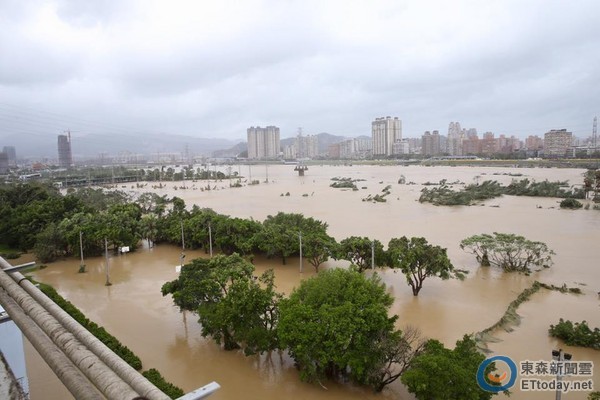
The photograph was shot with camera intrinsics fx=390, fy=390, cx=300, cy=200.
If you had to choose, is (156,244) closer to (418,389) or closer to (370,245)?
(370,245)

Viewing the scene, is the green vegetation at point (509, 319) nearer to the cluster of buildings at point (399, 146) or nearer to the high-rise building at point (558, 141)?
the cluster of buildings at point (399, 146)

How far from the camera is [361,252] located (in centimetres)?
1138

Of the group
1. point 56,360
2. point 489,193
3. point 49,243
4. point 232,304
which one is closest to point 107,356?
point 56,360

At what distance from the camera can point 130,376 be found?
62.8 inches

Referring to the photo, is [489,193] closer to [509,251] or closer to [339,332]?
[509,251]

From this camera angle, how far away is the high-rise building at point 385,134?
392ft

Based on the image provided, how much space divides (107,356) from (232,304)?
5.38 meters

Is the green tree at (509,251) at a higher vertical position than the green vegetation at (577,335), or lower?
higher

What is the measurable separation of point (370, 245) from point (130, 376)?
33.1ft

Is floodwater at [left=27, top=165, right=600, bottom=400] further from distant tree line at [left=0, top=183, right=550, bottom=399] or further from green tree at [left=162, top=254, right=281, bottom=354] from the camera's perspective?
green tree at [left=162, top=254, right=281, bottom=354]

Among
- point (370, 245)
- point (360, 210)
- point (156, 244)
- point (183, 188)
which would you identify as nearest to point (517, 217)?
point (360, 210)

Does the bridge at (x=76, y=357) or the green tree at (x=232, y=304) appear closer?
the bridge at (x=76, y=357)

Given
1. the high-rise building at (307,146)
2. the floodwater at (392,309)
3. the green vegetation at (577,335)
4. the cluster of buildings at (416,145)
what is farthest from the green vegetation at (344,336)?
the high-rise building at (307,146)

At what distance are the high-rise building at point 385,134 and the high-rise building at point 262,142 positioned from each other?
Result: 36277 millimetres
